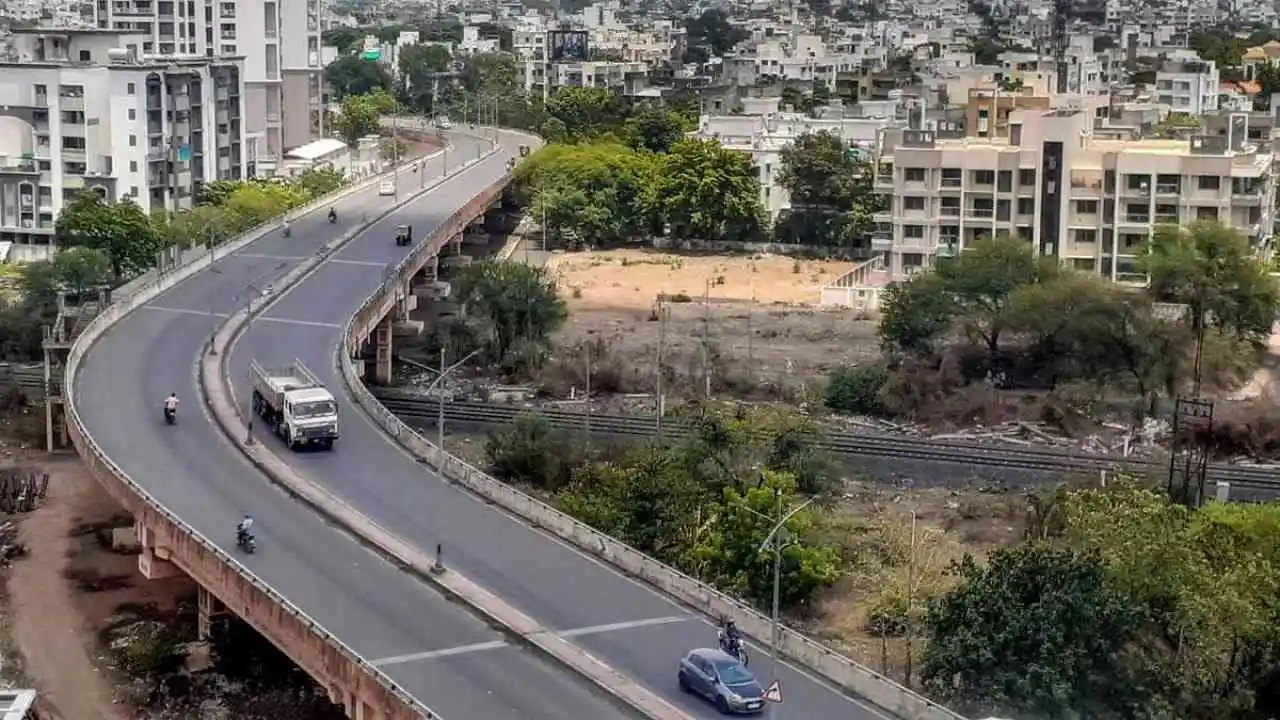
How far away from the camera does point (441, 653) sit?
29422 millimetres

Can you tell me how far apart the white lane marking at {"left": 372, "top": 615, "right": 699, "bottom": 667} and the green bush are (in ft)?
91.8

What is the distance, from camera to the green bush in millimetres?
58662

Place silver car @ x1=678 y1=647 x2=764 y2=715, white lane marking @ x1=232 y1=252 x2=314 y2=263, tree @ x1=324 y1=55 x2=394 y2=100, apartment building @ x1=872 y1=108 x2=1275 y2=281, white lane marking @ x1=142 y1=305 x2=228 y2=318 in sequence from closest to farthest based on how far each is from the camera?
silver car @ x1=678 y1=647 x2=764 y2=715 < white lane marking @ x1=142 y1=305 x2=228 y2=318 < white lane marking @ x1=232 y1=252 x2=314 y2=263 < apartment building @ x1=872 y1=108 x2=1275 y2=281 < tree @ x1=324 y1=55 x2=394 y2=100

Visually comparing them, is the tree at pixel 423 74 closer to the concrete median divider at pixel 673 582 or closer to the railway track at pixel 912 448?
the railway track at pixel 912 448

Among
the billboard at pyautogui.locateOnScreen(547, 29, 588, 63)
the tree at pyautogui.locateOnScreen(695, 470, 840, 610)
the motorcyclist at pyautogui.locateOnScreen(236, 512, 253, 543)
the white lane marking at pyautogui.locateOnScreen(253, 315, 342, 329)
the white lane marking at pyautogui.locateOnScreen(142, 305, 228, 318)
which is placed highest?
the billboard at pyautogui.locateOnScreen(547, 29, 588, 63)

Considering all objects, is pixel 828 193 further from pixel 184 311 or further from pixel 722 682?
pixel 722 682

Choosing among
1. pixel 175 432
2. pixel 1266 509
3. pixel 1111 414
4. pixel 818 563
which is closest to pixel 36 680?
pixel 175 432

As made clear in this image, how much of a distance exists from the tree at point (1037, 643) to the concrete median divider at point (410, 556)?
5.04 m

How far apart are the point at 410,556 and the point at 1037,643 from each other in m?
12.0

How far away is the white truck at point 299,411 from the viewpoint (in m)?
42.2

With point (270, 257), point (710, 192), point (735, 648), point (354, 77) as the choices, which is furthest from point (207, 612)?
point (354, 77)

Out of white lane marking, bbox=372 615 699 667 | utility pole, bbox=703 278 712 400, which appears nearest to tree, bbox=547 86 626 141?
utility pole, bbox=703 278 712 400

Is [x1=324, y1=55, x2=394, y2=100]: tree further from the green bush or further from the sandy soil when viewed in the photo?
the sandy soil

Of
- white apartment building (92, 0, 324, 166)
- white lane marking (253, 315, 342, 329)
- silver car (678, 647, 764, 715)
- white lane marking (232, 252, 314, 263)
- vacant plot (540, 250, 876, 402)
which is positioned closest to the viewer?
silver car (678, 647, 764, 715)
